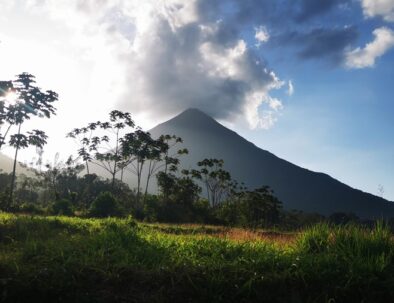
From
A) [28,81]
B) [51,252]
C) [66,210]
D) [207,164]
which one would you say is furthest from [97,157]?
[51,252]

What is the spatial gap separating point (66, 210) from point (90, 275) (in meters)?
25.4

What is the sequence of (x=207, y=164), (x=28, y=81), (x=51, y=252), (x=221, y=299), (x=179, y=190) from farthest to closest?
1. (x=207, y=164)
2. (x=179, y=190)
3. (x=28, y=81)
4. (x=51, y=252)
5. (x=221, y=299)

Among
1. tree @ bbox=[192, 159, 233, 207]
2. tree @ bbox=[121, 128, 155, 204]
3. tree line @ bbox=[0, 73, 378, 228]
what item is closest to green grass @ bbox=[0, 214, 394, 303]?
tree line @ bbox=[0, 73, 378, 228]

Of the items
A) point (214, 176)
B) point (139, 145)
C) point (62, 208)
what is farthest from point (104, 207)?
point (214, 176)

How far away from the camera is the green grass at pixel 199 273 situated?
255 inches

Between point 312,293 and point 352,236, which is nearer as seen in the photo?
point 312,293

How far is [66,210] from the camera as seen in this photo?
30953 millimetres

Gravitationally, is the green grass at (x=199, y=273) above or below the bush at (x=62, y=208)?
below

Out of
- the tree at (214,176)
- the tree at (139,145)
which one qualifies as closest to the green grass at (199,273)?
the tree at (139,145)

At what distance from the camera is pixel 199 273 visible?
274 inches

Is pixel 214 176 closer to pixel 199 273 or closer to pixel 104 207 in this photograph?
pixel 104 207

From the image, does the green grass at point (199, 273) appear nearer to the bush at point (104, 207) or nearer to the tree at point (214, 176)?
the bush at point (104, 207)

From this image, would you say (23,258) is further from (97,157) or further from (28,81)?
(97,157)

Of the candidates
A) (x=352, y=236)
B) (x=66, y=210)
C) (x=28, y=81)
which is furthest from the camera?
(x=66, y=210)
